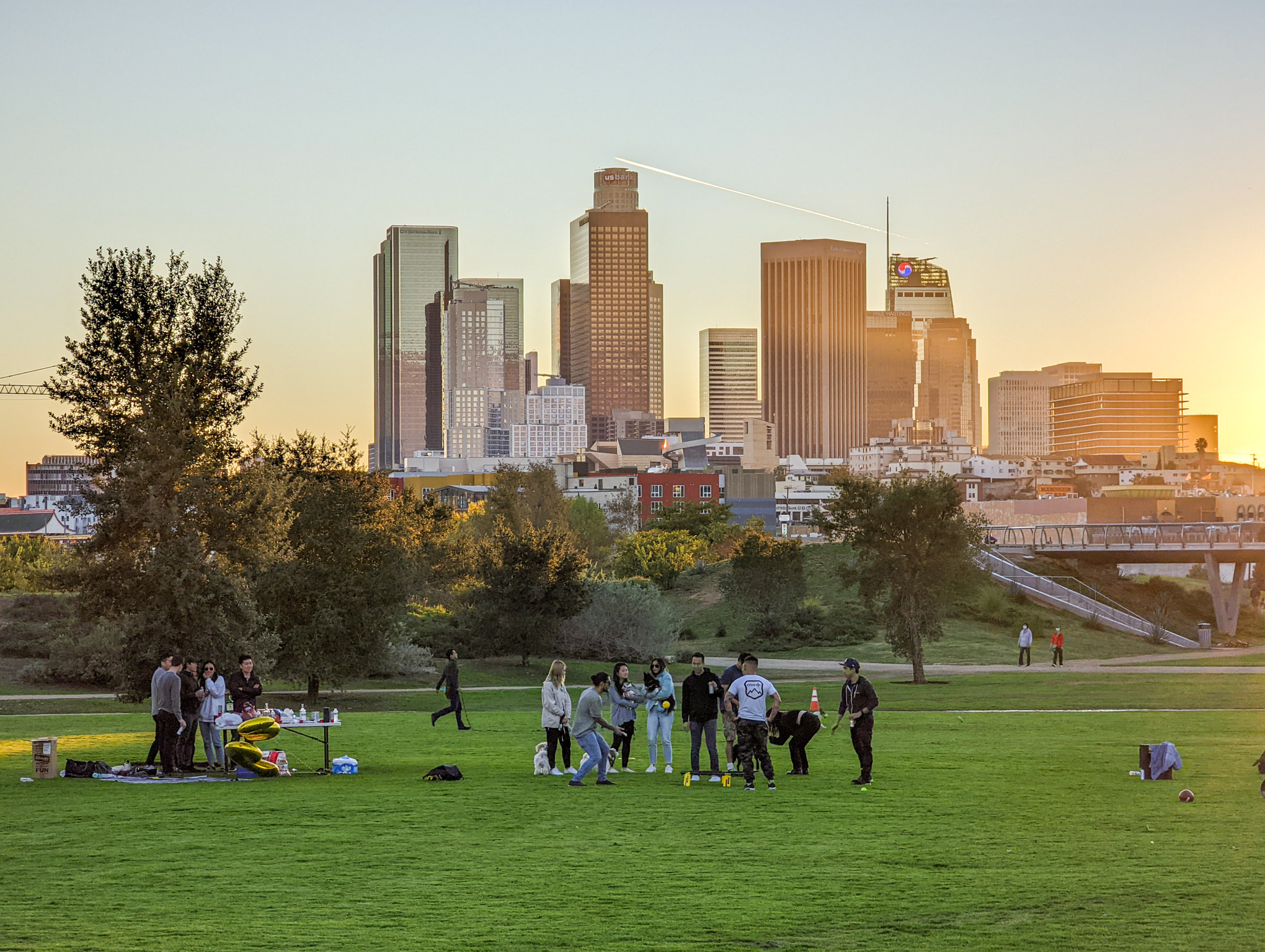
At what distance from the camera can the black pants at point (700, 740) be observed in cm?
2061

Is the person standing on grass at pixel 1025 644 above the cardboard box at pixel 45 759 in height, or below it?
below

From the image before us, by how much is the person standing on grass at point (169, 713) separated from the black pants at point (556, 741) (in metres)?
5.77

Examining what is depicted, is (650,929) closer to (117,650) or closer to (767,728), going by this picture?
(767,728)

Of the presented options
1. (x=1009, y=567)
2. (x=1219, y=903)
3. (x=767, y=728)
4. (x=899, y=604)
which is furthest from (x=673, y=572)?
(x=1219, y=903)

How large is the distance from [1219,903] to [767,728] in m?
8.17

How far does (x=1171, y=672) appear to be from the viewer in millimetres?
49438

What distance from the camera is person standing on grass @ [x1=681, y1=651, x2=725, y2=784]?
20.5m

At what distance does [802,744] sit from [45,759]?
11.9 meters

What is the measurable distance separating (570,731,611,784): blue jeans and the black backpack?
1840mm

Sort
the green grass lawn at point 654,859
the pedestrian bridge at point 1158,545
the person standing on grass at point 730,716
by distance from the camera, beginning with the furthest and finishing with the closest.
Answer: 1. the pedestrian bridge at point 1158,545
2. the person standing on grass at point 730,716
3. the green grass lawn at point 654,859

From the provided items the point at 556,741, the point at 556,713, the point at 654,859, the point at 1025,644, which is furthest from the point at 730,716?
the point at 1025,644

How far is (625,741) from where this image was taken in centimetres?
2194

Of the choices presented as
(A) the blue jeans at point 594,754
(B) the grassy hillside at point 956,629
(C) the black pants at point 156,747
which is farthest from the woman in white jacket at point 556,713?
(B) the grassy hillside at point 956,629

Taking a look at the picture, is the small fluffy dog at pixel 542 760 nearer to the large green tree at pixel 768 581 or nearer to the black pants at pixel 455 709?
the black pants at pixel 455 709
